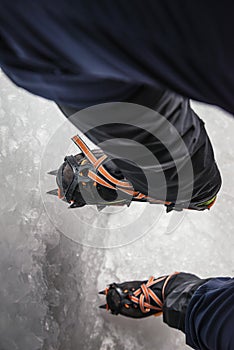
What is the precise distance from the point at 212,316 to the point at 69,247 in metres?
0.44

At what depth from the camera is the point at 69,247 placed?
3.56 feet

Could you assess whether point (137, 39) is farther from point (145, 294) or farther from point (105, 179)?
point (145, 294)

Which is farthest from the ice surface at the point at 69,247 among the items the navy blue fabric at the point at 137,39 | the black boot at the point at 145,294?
the navy blue fabric at the point at 137,39

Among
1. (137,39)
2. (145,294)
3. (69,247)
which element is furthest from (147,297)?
(137,39)

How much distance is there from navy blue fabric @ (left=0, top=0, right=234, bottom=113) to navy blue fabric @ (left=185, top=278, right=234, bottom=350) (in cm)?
46

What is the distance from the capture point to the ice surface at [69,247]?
979mm

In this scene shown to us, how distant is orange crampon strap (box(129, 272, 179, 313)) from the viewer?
1014mm

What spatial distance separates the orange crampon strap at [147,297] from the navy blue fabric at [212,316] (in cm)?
18

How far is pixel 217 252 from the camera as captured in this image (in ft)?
3.76

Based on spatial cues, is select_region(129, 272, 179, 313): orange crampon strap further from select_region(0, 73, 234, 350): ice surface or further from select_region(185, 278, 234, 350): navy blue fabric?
select_region(185, 278, 234, 350): navy blue fabric

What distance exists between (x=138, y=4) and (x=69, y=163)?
0.66m

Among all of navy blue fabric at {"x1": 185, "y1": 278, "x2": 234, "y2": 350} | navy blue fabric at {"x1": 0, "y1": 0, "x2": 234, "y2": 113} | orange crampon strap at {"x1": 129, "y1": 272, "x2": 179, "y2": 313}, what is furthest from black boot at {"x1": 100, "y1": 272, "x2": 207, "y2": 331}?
navy blue fabric at {"x1": 0, "y1": 0, "x2": 234, "y2": 113}

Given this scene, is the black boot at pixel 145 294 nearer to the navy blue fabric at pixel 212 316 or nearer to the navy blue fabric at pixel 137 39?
→ the navy blue fabric at pixel 212 316

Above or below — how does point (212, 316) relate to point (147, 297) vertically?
above
